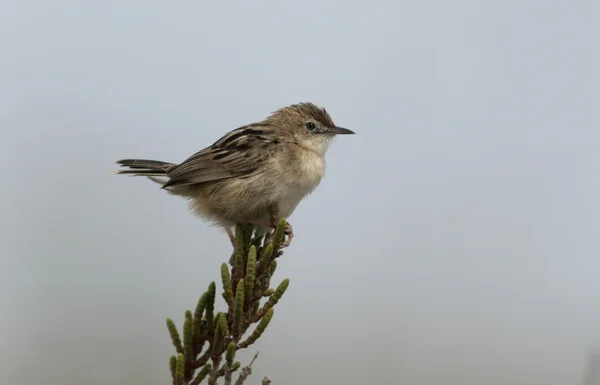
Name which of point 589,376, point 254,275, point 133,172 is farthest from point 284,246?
point 589,376

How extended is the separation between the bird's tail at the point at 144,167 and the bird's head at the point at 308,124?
92 centimetres

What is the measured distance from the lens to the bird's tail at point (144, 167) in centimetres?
433

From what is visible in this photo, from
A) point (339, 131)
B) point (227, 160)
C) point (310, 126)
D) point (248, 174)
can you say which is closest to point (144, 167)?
point (227, 160)

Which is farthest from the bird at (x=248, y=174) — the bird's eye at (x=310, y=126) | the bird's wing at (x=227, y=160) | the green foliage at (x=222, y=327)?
the green foliage at (x=222, y=327)

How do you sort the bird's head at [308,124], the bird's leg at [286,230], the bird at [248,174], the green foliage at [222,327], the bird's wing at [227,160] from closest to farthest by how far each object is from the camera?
the green foliage at [222,327]
the bird's leg at [286,230]
the bird at [248,174]
the bird's wing at [227,160]
the bird's head at [308,124]

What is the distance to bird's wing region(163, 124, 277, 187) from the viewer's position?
4020 millimetres

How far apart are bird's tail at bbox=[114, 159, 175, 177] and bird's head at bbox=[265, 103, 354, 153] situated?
916 millimetres

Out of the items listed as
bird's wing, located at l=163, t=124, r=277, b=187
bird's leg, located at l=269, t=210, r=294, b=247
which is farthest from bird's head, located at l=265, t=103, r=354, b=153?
bird's leg, located at l=269, t=210, r=294, b=247

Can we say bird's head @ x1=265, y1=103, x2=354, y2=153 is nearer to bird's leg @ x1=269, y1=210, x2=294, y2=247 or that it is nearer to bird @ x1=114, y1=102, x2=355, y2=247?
bird @ x1=114, y1=102, x2=355, y2=247

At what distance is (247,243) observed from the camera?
336 cm

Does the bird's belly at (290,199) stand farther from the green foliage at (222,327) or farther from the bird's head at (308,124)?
the green foliage at (222,327)

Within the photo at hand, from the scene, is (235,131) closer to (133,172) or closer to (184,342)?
(133,172)

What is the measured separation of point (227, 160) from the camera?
4129 mm

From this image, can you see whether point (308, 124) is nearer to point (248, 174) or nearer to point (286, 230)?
point (248, 174)
